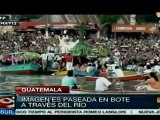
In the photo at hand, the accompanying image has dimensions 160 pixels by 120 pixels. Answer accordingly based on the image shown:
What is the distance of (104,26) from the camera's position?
19.4 ft

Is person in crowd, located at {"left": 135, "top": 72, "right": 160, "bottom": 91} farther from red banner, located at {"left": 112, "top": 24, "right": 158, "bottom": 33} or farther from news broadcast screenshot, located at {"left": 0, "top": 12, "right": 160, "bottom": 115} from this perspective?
red banner, located at {"left": 112, "top": 24, "right": 158, "bottom": 33}

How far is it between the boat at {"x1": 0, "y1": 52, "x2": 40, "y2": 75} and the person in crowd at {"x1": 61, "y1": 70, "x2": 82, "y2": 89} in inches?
12.1

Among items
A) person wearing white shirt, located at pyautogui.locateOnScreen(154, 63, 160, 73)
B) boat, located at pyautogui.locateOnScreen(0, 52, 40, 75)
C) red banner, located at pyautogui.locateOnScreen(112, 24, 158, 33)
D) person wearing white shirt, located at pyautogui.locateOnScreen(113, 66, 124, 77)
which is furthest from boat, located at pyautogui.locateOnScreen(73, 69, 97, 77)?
person wearing white shirt, located at pyautogui.locateOnScreen(154, 63, 160, 73)

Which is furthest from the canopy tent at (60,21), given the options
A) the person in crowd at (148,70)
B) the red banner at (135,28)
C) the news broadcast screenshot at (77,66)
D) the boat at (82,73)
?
the person in crowd at (148,70)

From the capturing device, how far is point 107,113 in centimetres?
592

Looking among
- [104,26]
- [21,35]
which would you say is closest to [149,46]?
[104,26]

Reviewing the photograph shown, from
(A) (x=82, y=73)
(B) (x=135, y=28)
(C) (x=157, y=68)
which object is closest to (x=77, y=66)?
(A) (x=82, y=73)

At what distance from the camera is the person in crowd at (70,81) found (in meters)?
5.88

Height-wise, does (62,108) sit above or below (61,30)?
below

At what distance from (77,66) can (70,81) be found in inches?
6.7

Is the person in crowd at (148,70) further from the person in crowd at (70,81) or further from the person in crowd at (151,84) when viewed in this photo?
the person in crowd at (70,81)
